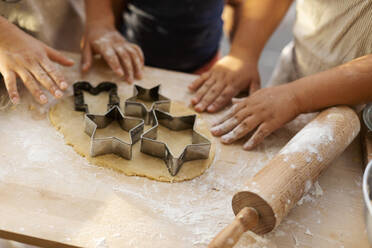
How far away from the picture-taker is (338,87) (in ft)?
3.34

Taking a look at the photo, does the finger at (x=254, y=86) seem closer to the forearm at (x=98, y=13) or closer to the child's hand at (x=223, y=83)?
the child's hand at (x=223, y=83)

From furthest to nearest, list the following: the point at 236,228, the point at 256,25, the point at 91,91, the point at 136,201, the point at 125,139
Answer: the point at 256,25
the point at 91,91
the point at 125,139
the point at 136,201
the point at 236,228

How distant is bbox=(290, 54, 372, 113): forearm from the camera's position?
1.00 m

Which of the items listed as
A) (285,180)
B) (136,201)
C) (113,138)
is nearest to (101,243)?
(136,201)

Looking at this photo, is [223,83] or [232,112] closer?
[232,112]

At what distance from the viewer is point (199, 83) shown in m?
1.23

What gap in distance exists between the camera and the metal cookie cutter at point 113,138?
92cm

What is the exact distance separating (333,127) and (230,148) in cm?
29

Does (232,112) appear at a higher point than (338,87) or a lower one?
lower

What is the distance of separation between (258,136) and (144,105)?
0.35 meters

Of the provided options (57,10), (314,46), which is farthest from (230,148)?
(57,10)

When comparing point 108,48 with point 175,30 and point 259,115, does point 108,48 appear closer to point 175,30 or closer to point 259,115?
point 175,30

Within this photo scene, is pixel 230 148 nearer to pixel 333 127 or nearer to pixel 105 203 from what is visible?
pixel 333 127

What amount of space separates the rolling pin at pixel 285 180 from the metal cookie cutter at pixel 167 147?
0.19 m
